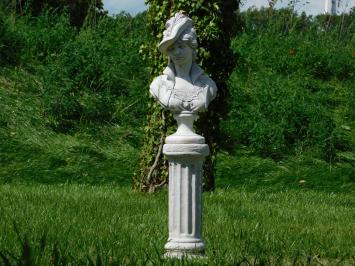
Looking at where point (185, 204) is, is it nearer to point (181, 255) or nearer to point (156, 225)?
point (181, 255)

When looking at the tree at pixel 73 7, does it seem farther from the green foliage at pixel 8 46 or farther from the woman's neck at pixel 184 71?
the woman's neck at pixel 184 71

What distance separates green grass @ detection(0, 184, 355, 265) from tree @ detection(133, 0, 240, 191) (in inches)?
11.9

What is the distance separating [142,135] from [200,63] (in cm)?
318

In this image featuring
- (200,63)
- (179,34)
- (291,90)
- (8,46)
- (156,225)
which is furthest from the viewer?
(291,90)

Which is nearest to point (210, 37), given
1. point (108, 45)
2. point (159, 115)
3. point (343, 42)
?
point (159, 115)

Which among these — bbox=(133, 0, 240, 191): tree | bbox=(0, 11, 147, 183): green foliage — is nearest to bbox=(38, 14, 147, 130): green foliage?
bbox=(0, 11, 147, 183): green foliage

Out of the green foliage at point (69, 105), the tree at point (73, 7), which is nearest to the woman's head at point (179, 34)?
the green foliage at point (69, 105)

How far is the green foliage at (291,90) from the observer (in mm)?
10602

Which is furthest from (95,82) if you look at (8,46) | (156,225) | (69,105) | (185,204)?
(185,204)

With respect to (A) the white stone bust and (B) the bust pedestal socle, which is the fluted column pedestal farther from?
(A) the white stone bust

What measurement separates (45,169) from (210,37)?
2.88 meters

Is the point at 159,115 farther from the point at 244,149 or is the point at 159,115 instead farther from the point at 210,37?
the point at 244,149

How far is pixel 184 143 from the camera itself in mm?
3863

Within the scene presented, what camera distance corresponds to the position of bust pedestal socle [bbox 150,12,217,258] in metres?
3.88
